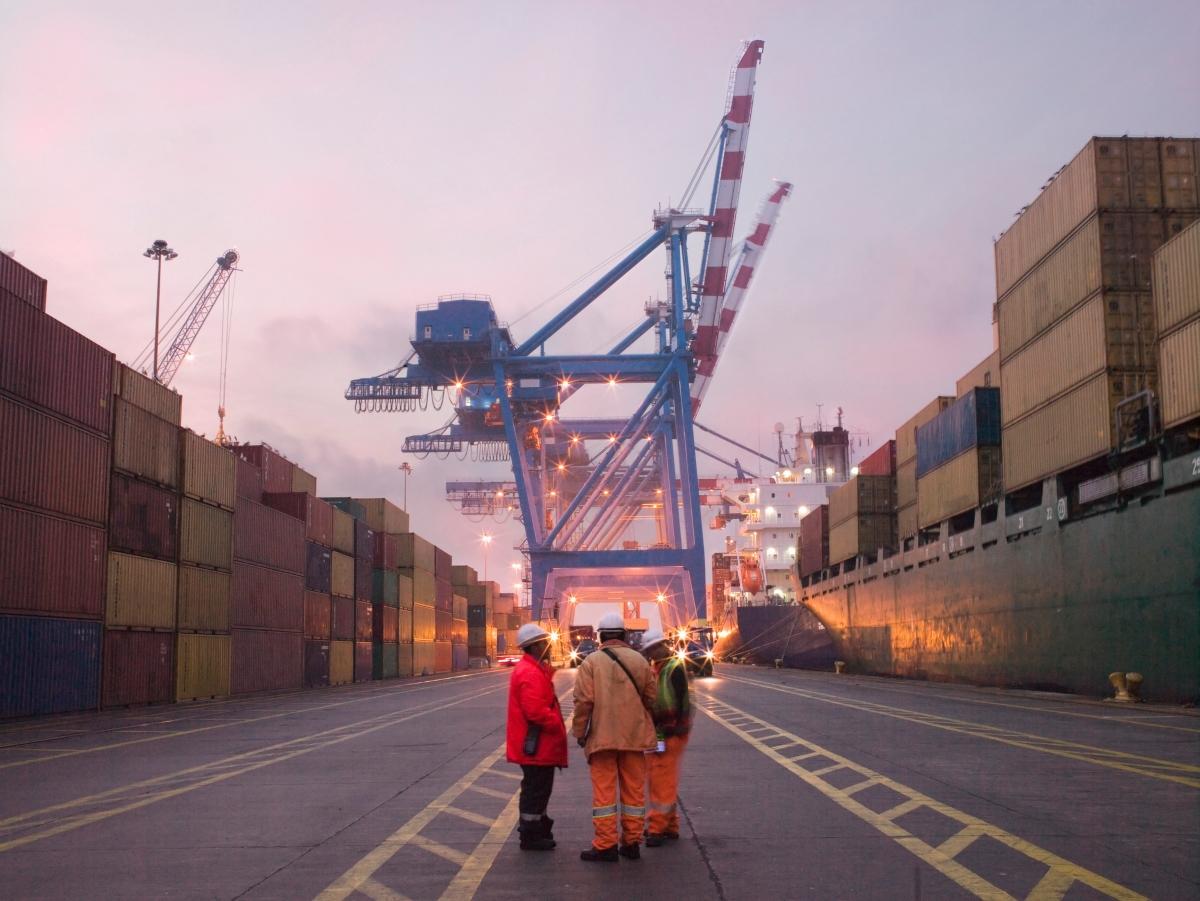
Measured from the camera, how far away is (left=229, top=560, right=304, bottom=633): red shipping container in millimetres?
38031

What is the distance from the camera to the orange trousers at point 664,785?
8.23 metres

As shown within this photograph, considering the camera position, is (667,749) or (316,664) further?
(316,664)

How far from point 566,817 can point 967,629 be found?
3126cm

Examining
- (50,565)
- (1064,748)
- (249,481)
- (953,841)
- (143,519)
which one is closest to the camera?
(953,841)

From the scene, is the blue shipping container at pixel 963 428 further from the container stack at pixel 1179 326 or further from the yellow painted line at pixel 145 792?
the yellow painted line at pixel 145 792

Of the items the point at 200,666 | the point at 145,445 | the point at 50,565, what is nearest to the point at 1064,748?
the point at 50,565

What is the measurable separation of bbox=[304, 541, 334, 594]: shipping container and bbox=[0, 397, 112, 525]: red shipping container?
17.8 metres

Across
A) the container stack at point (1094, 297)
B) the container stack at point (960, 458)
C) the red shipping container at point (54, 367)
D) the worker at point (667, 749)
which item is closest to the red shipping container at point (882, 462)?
the container stack at point (960, 458)

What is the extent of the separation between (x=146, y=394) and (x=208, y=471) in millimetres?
3435

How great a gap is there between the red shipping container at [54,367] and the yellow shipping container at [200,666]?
727 centimetres

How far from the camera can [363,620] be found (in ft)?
182

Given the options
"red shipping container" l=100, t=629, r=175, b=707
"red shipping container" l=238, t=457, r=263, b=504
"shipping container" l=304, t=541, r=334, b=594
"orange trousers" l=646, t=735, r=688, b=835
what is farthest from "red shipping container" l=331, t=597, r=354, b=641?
"orange trousers" l=646, t=735, r=688, b=835

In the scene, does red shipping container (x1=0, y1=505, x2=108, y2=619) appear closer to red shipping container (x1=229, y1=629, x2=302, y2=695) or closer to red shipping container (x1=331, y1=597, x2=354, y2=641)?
red shipping container (x1=229, y1=629, x2=302, y2=695)

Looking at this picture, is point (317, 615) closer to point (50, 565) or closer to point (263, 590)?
point (263, 590)
